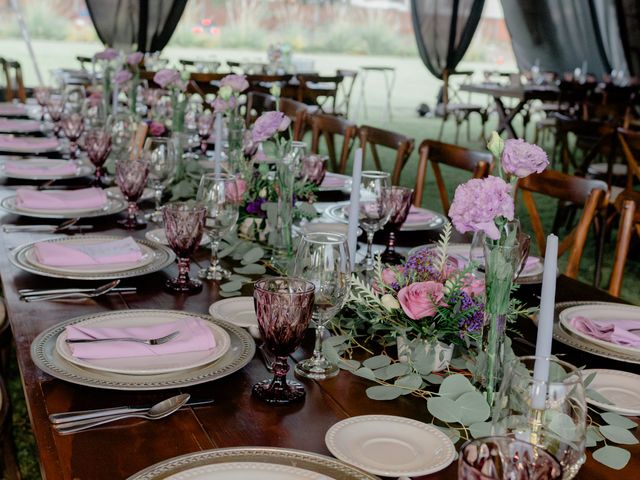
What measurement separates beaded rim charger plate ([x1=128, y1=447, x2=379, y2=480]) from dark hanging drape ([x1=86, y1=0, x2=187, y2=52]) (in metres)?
8.01

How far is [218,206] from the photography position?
157cm

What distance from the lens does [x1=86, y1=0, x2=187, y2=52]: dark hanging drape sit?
8297 millimetres

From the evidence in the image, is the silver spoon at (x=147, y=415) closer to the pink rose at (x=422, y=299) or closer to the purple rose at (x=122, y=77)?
the pink rose at (x=422, y=299)

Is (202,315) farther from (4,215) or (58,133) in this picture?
(58,133)

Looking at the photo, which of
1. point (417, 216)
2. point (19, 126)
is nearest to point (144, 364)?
point (417, 216)

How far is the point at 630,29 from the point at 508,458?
9958mm

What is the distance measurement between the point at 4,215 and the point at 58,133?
4.92ft

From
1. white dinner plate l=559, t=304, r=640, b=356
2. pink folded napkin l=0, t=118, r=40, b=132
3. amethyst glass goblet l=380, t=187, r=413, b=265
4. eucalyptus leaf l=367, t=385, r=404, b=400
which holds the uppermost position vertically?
amethyst glass goblet l=380, t=187, r=413, b=265

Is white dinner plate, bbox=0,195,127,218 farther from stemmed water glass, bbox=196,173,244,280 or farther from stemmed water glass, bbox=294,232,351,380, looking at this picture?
stemmed water glass, bbox=294,232,351,380

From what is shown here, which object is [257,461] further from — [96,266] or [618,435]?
[96,266]

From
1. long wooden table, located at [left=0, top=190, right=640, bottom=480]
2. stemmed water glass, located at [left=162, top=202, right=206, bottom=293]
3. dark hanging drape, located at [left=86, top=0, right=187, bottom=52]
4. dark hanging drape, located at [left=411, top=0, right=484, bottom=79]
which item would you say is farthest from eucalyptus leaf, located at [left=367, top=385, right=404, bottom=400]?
dark hanging drape, located at [left=411, top=0, right=484, bottom=79]

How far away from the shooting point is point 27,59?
1212 cm

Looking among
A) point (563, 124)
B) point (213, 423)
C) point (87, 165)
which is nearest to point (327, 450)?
point (213, 423)

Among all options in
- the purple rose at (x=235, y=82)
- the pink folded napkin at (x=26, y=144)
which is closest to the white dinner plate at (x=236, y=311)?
the purple rose at (x=235, y=82)
